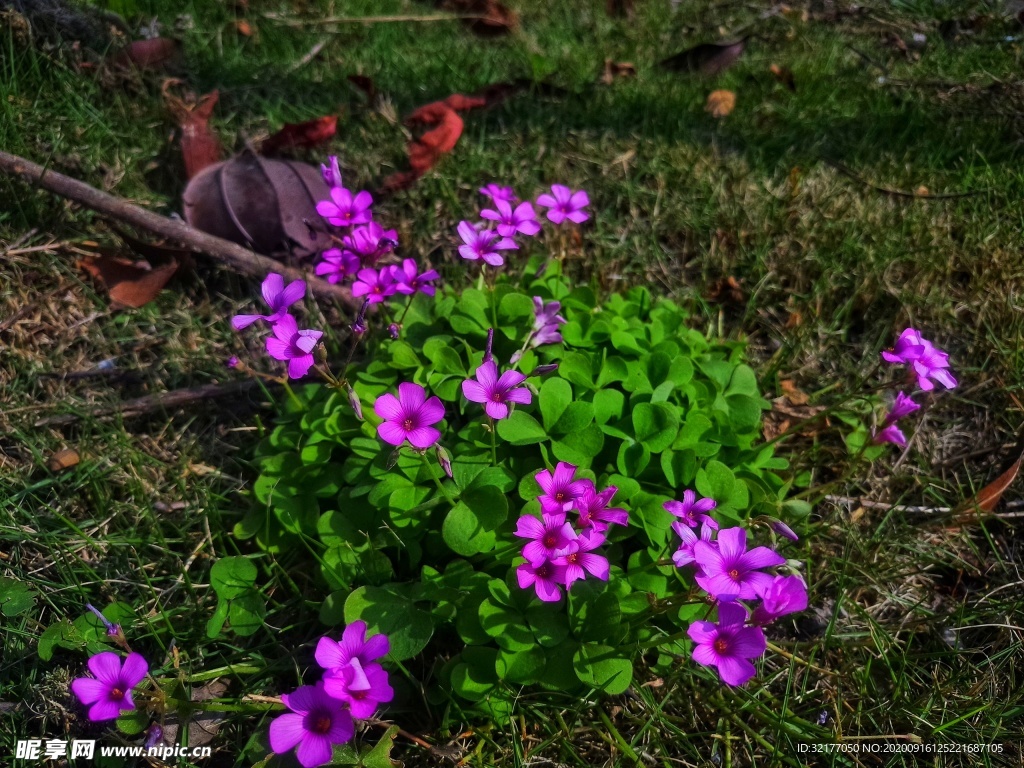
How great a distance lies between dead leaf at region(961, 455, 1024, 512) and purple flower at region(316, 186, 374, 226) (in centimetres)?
230

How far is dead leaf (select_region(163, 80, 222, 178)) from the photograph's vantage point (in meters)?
3.48

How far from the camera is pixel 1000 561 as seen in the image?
2.46m

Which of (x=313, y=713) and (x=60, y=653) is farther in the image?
(x=60, y=653)

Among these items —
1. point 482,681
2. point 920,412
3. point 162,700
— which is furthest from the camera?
point 920,412

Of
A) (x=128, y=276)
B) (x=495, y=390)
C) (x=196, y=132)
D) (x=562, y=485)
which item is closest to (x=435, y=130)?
(x=196, y=132)

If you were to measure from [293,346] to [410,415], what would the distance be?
14.3 inches

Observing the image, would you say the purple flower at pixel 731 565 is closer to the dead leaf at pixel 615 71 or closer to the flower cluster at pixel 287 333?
the flower cluster at pixel 287 333

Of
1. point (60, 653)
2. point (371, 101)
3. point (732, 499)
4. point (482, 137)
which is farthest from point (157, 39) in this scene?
point (732, 499)

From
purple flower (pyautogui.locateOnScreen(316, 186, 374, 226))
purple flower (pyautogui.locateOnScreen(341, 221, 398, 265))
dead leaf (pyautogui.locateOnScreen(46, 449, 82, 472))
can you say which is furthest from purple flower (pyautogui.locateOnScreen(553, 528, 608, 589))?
dead leaf (pyautogui.locateOnScreen(46, 449, 82, 472))

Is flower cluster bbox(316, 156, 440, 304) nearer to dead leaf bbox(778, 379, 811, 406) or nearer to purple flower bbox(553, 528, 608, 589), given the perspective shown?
purple flower bbox(553, 528, 608, 589)

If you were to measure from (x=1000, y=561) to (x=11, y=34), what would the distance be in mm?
Answer: 4696

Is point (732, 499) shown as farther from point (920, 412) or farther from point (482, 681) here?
point (920, 412)

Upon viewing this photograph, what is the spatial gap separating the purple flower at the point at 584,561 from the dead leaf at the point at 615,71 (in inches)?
130

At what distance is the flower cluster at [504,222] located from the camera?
2412 mm
